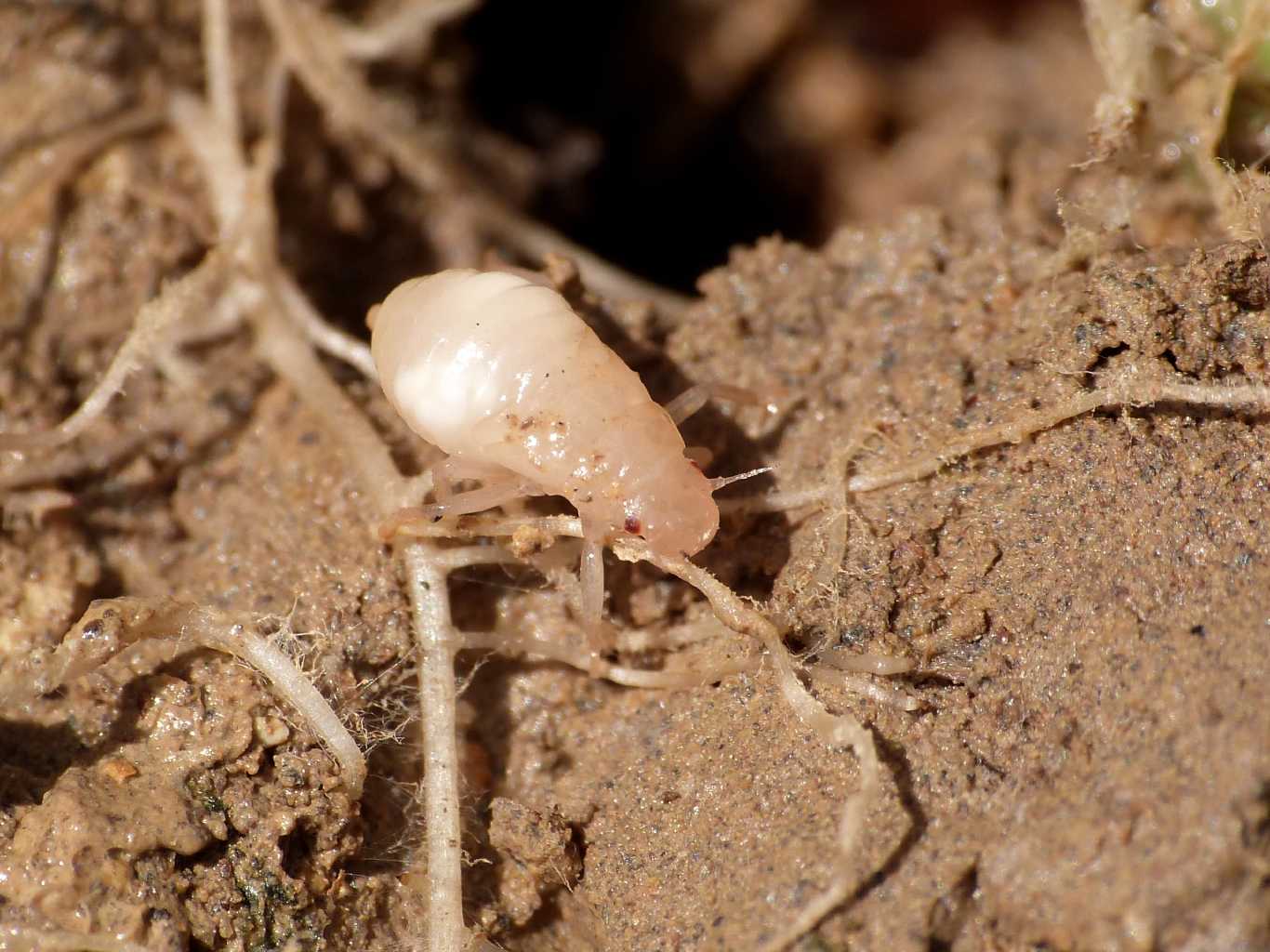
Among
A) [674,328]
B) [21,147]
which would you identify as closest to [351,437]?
[674,328]

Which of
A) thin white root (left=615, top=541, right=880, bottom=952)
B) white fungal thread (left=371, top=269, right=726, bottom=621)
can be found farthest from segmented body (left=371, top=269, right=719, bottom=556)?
thin white root (left=615, top=541, right=880, bottom=952)

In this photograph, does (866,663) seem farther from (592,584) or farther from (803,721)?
(592,584)

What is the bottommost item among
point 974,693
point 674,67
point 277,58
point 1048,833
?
point 1048,833

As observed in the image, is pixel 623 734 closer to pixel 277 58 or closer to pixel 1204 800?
pixel 1204 800

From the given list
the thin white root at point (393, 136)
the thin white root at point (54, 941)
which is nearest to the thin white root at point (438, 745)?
the thin white root at point (54, 941)

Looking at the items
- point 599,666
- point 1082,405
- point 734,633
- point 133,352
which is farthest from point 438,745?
point 1082,405

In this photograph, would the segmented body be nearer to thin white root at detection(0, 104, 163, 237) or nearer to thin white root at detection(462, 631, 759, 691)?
thin white root at detection(462, 631, 759, 691)
